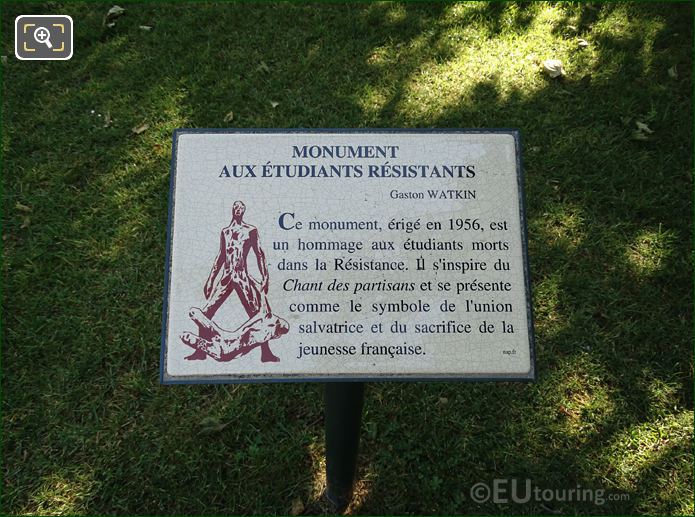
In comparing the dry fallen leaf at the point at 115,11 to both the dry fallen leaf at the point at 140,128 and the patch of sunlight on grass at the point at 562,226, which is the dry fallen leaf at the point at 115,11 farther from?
the patch of sunlight on grass at the point at 562,226

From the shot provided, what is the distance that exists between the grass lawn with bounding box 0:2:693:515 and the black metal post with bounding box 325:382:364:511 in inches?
7.2

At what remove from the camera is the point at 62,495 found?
8.30 feet

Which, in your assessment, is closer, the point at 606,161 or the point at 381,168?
the point at 381,168

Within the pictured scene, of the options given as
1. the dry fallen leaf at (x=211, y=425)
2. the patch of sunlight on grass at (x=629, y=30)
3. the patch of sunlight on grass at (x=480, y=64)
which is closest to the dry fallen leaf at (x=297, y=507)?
the dry fallen leaf at (x=211, y=425)

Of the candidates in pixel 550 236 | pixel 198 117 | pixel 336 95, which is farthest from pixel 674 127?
pixel 198 117

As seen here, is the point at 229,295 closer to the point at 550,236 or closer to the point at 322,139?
the point at 322,139

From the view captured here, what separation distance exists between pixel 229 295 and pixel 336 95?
250cm

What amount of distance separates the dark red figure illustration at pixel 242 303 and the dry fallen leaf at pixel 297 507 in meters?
1.25

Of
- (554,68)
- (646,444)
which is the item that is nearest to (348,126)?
(554,68)

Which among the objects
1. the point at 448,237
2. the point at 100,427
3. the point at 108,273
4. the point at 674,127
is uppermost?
the point at 674,127

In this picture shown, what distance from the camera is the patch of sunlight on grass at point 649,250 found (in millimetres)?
3119

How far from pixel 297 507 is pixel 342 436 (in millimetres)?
701

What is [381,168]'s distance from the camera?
67.2 inches

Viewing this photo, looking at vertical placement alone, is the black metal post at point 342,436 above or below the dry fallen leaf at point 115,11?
below
